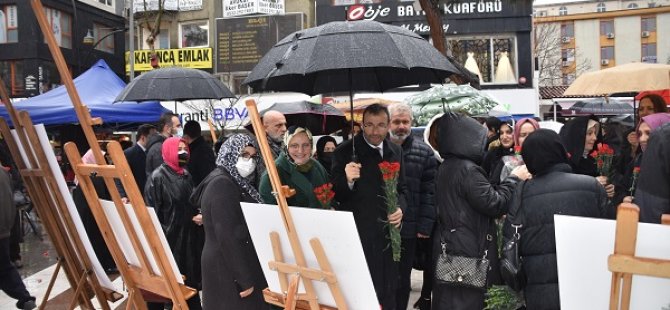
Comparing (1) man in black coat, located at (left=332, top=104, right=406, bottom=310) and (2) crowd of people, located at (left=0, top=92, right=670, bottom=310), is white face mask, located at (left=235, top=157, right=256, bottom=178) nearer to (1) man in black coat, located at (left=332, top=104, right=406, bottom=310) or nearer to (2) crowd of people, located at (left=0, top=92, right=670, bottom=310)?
(2) crowd of people, located at (left=0, top=92, right=670, bottom=310)

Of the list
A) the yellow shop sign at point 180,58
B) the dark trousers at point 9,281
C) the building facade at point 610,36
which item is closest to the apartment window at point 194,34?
the yellow shop sign at point 180,58

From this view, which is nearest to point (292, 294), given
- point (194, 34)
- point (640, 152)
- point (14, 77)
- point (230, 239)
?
point (230, 239)

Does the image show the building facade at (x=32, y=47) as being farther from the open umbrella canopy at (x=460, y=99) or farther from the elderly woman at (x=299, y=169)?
the elderly woman at (x=299, y=169)

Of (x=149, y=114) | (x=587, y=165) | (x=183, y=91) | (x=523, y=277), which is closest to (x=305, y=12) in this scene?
(x=149, y=114)

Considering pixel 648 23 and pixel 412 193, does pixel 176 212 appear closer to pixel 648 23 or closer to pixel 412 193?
pixel 412 193

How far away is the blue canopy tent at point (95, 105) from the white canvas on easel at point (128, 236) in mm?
5280

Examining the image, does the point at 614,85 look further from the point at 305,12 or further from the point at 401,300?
the point at 305,12

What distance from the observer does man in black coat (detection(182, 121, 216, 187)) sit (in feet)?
20.2

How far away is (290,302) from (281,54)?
5.90ft

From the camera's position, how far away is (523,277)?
10.9 ft

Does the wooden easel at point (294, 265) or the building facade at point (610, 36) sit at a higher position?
the building facade at point (610, 36)

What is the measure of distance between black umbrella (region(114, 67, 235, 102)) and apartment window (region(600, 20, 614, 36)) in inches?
3065

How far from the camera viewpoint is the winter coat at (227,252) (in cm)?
355

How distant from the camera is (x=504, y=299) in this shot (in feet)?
11.3
